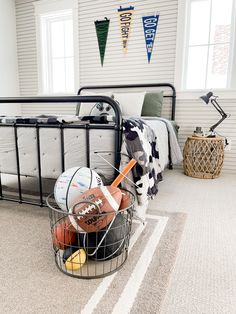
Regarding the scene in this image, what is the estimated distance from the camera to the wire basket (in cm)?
104

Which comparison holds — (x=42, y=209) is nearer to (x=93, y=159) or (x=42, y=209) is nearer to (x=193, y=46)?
(x=93, y=159)

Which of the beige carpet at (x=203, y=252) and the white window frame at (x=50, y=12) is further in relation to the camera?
the white window frame at (x=50, y=12)

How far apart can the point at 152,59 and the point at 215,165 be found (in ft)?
5.30

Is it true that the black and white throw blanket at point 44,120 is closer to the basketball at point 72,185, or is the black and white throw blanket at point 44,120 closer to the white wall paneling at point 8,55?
Result: the basketball at point 72,185

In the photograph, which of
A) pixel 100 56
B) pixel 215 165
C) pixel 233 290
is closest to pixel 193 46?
pixel 100 56

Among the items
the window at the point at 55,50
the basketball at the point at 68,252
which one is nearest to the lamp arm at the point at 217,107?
the window at the point at 55,50

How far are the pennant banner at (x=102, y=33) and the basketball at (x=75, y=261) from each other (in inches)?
120

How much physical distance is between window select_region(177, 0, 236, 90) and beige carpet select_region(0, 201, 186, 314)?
2.30 metres

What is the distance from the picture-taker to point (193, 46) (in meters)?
3.10

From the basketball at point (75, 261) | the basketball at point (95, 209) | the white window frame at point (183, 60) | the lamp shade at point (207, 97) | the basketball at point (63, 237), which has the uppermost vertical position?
the white window frame at point (183, 60)

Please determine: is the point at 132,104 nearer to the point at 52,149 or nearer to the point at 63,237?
the point at 52,149

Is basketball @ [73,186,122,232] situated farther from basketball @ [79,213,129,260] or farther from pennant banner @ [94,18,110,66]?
pennant banner @ [94,18,110,66]

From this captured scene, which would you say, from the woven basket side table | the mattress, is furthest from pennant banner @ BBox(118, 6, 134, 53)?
the mattress

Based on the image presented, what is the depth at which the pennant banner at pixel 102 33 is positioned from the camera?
134 inches
